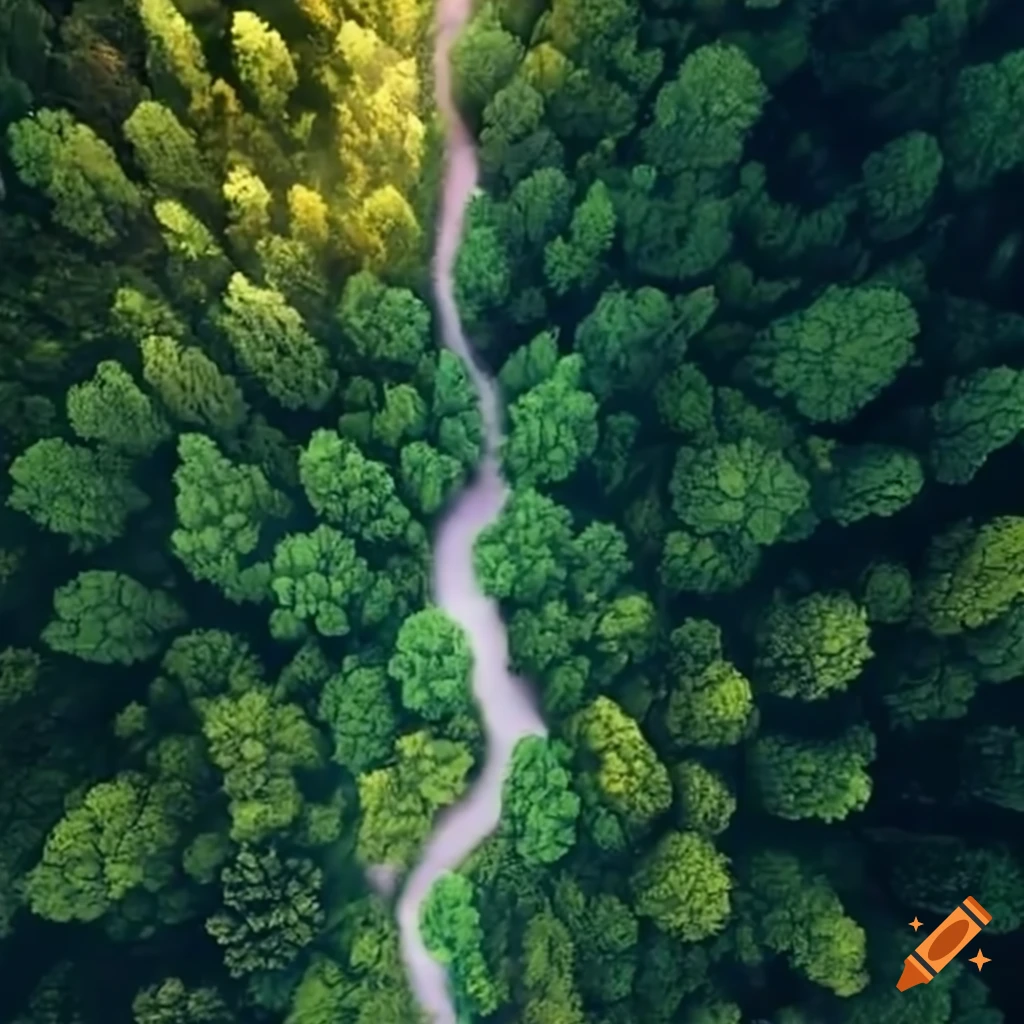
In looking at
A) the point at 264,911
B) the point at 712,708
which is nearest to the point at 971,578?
the point at 712,708

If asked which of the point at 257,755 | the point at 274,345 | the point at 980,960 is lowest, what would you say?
the point at 980,960

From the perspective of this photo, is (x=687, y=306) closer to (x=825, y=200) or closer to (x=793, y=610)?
(x=825, y=200)

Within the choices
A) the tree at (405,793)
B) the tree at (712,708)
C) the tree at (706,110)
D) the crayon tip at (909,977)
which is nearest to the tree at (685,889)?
the tree at (712,708)

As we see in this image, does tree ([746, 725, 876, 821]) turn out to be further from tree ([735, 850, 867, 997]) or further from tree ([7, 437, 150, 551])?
tree ([7, 437, 150, 551])

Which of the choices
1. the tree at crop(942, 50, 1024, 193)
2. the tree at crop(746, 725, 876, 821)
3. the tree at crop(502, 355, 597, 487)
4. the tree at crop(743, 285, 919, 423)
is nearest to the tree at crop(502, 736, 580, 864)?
the tree at crop(746, 725, 876, 821)

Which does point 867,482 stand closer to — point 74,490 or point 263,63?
point 263,63

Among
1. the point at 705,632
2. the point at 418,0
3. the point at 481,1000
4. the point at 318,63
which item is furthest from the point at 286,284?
the point at 481,1000

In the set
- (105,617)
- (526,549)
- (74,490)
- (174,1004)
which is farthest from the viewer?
(526,549)
